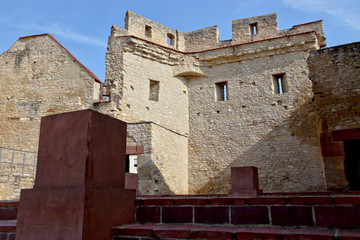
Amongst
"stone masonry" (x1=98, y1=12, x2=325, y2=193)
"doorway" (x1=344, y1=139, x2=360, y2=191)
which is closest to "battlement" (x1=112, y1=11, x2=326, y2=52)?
"stone masonry" (x1=98, y1=12, x2=325, y2=193)

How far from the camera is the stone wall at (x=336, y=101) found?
8.35 metres

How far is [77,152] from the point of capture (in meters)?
Result: 2.83

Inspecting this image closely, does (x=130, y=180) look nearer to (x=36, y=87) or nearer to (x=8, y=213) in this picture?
(x=8, y=213)

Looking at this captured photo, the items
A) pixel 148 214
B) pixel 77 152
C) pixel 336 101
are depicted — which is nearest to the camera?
pixel 77 152

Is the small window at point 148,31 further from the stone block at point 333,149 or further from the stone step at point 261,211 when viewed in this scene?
the stone step at point 261,211

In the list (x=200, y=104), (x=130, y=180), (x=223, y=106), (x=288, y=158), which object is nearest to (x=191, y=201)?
(x=130, y=180)

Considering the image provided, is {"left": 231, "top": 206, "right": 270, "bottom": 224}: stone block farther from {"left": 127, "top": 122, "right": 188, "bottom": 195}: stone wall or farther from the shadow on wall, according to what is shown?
the shadow on wall

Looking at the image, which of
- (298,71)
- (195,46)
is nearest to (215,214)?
(298,71)

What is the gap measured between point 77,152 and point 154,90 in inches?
457

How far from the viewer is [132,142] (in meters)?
11.8

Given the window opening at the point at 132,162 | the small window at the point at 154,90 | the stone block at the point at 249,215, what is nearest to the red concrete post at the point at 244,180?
the stone block at the point at 249,215

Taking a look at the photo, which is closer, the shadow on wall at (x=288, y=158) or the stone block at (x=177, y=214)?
the stone block at (x=177, y=214)

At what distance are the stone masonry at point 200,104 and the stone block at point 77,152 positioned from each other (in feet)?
27.7

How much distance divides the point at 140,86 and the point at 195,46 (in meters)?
5.83
